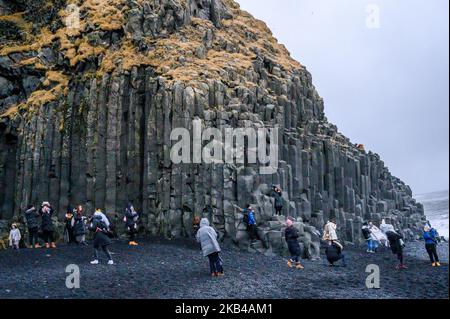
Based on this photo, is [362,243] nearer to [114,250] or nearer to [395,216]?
[395,216]

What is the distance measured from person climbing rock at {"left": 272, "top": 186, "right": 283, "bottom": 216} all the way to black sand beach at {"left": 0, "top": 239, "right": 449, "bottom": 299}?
15.0 feet

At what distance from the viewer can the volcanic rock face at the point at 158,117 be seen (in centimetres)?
3431

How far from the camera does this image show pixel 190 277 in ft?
74.3

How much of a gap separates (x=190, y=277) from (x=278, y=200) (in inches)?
492

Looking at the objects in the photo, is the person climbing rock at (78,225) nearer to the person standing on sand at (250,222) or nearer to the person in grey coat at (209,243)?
the person standing on sand at (250,222)

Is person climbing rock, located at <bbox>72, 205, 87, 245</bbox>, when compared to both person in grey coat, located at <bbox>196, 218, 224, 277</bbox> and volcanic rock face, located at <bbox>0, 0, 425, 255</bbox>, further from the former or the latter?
person in grey coat, located at <bbox>196, 218, 224, 277</bbox>

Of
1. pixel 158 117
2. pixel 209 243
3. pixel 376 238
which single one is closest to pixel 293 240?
pixel 209 243

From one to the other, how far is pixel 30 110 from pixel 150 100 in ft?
36.4

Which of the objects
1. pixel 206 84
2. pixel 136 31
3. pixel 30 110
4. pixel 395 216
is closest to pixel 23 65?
pixel 30 110

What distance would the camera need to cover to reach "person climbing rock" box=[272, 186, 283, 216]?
3388 centimetres

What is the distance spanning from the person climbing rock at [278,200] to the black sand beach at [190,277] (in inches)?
180

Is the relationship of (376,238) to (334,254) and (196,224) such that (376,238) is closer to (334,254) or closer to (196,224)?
(334,254)
